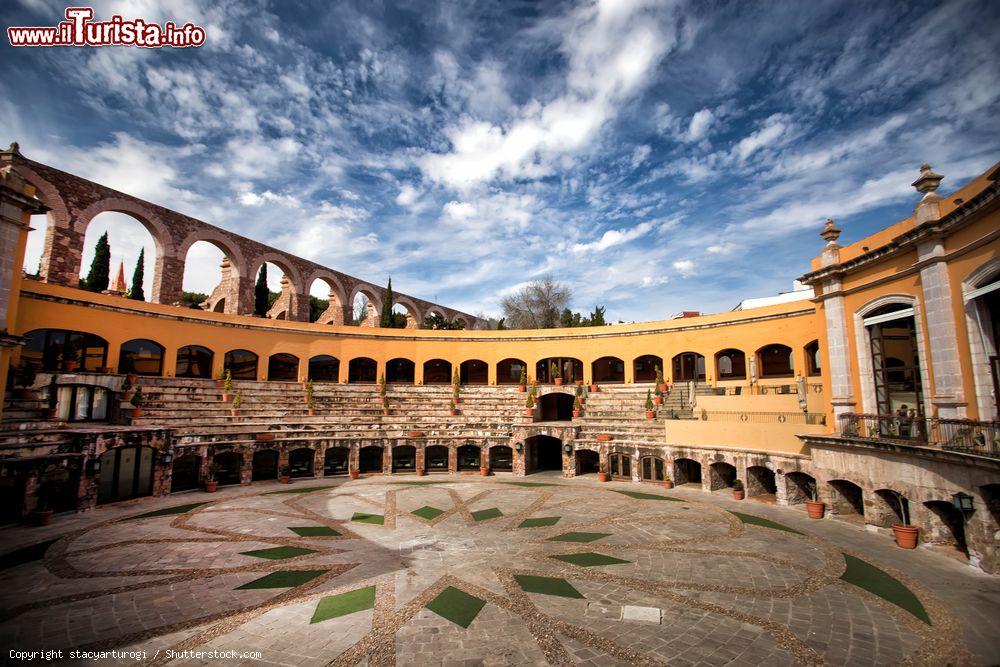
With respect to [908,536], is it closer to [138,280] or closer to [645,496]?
[645,496]

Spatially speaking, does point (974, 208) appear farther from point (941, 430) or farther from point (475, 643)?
point (475, 643)

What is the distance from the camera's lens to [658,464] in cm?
2153

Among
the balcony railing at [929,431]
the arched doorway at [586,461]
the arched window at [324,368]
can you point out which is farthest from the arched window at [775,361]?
the arched window at [324,368]

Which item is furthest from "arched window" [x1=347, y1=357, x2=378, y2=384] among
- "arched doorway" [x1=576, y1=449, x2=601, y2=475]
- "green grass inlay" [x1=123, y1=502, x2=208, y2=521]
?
"arched doorway" [x1=576, y1=449, x2=601, y2=475]

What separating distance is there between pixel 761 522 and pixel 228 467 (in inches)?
891

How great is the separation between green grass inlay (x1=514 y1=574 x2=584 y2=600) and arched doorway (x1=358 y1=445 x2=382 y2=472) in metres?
15.9

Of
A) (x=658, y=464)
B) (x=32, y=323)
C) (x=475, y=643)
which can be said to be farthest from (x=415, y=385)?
(x=475, y=643)

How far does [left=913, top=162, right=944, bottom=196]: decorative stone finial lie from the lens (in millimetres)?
12656

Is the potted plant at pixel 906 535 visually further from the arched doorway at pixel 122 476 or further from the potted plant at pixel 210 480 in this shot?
the arched doorway at pixel 122 476

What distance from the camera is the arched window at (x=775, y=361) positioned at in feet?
86.2

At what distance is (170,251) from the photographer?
1048 inches

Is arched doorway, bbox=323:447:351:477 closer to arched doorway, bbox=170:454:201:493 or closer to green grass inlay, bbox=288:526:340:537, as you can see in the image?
arched doorway, bbox=170:454:201:493

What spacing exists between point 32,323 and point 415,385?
20.0 meters

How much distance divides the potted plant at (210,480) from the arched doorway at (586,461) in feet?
56.0
